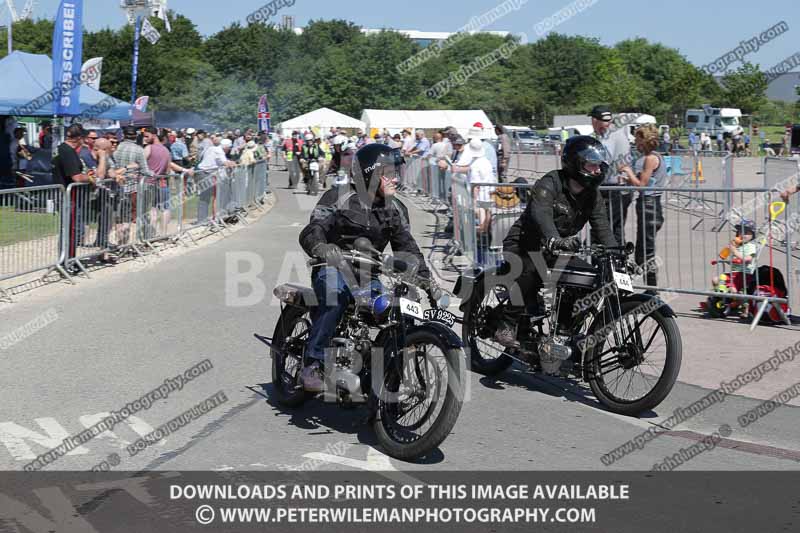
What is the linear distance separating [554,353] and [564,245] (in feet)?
2.60

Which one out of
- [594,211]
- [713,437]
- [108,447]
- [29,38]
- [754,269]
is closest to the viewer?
[108,447]

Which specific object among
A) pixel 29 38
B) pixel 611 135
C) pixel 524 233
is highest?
pixel 29 38

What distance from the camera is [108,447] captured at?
19.2 ft

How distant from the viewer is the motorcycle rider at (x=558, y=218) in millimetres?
7066

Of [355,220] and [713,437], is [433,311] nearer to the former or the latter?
[355,220]

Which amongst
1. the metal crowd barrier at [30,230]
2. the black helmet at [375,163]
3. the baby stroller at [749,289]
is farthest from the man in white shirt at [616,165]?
the metal crowd barrier at [30,230]

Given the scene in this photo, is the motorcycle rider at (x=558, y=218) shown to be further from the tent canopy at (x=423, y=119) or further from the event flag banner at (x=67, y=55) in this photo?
the tent canopy at (x=423, y=119)

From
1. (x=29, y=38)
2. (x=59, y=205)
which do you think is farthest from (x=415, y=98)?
(x=59, y=205)

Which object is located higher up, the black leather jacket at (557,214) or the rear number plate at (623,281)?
the black leather jacket at (557,214)

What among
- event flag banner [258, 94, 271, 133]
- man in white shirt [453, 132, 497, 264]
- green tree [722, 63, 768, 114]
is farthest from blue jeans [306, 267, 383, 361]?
green tree [722, 63, 768, 114]

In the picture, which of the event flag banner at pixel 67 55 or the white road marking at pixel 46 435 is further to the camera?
the event flag banner at pixel 67 55

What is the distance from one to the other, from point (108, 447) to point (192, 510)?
1358mm

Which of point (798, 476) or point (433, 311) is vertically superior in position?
point (433, 311)

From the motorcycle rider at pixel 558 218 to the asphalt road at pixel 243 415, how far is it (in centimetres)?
72
